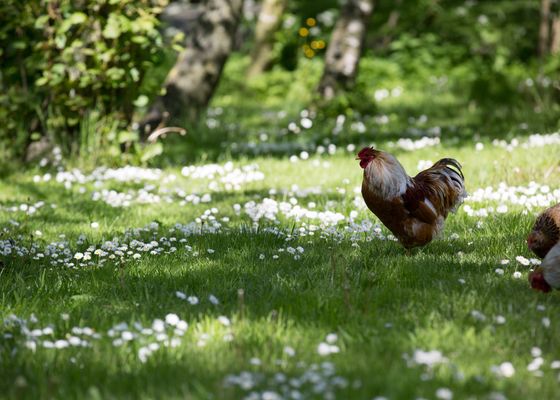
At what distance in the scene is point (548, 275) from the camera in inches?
180

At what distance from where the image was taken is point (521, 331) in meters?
4.14

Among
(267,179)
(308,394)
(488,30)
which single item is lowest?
(267,179)

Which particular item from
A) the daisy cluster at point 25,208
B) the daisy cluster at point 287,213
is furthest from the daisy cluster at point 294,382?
the daisy cluster at point 25,208

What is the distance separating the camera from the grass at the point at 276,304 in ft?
11.7

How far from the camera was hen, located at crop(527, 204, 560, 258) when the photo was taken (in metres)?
5.35

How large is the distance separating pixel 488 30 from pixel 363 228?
15.9m

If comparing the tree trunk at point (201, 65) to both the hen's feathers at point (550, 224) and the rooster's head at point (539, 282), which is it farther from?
the rooster's head at point (539, 282)

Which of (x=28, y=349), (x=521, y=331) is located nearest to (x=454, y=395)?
(x=521, y=331)

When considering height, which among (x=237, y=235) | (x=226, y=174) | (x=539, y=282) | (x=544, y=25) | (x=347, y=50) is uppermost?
(x=544, y=25)

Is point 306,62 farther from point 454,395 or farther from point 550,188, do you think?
point 454,395

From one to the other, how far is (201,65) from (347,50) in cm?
316

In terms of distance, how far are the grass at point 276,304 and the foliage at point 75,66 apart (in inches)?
64.2

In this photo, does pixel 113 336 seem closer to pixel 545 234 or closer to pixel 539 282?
pixel 539 282

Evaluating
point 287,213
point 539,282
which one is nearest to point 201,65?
point 287,213
